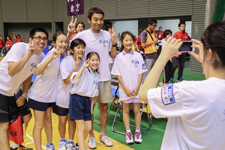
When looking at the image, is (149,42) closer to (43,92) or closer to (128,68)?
(128,68)

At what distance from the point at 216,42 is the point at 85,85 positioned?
2.21 meters

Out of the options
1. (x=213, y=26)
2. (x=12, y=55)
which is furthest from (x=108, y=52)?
(x=213, y=26)

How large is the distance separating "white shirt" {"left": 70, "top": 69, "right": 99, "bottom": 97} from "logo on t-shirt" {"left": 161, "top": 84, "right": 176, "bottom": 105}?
193 cm

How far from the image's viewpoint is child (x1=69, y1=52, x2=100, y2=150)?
3023 mm

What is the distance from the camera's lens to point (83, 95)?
3.07m

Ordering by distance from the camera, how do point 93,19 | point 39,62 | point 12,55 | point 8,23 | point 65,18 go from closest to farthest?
point 12,55 < point 39,62 < point 93,19 < point 65,18 < point 8,23

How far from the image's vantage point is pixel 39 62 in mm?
2947

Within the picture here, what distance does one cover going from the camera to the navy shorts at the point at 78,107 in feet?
9.95

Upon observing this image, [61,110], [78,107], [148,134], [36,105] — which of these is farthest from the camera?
[148,134]

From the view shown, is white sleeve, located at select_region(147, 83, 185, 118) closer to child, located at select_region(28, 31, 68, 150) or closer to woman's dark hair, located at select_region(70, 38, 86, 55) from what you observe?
child, located at select_region(28, 31, 68, 150)

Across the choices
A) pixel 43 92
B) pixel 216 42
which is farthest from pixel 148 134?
pixel 216 42

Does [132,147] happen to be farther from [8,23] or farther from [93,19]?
[8,23]

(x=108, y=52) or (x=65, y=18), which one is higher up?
(x=65, y=18)

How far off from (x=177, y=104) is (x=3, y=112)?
229cm
